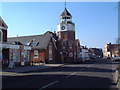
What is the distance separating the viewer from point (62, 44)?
74250mm

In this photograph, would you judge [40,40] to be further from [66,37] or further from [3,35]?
[3,35]

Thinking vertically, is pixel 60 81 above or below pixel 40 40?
below

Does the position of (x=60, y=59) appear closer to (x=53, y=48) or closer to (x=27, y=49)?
(x=53, y=48)

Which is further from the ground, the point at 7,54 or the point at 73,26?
the point at 73,26

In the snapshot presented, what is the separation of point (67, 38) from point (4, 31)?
120ft

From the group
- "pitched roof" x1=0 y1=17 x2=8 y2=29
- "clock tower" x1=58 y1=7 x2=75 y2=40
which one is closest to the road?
"pitched roof" x1=0 y1=17 x2=8 y2=29

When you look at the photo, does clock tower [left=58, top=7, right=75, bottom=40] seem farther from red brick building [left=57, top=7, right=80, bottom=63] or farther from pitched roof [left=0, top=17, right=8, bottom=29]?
pitched roof [left=0, top=17, right=8, bottom=29]

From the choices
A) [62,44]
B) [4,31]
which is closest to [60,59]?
[62,44]

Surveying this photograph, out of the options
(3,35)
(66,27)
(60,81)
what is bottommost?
(60,81)

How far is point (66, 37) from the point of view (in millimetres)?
75250

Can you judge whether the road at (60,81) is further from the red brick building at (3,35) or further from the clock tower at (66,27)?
the clock tower at (66,27)

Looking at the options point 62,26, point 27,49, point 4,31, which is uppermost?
point 62,26

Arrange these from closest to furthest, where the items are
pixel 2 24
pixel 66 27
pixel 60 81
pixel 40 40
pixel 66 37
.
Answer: pixel 60 81 < pixel 2 24 < pixel 40 40 < pixel 66 27 < pixel 66 37

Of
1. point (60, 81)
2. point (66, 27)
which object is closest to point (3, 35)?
point (60, 81)
